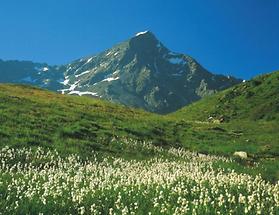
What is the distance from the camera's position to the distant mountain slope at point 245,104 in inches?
3231

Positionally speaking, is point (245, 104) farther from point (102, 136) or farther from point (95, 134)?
point (102, 136)

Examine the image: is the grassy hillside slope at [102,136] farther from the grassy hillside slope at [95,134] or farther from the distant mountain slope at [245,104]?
the distant mountain slope at [245,104]

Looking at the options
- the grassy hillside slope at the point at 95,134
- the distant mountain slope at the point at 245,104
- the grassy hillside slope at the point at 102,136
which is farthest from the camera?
the distant mountain slope at the point at 245,104

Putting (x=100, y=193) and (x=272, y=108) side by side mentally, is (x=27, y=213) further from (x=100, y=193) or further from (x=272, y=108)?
(x=272, y=108)

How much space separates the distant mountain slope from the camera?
269ft

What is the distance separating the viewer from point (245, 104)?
91000mm

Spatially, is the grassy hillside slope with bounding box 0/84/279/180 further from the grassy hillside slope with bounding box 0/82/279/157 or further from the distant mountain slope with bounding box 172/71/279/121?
the distant mountain slope with bounding box 172/71/279/121

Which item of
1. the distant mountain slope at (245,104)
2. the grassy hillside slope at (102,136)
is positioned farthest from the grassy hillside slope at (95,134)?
the distant mountain slope at (245,104)

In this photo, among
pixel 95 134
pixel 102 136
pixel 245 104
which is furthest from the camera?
pixel 245 104

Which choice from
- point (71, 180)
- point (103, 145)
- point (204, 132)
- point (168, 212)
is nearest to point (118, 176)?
point (71, 180)

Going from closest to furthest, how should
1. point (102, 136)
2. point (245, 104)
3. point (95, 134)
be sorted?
1. point (102, 136)
2. point (95, 134)
3. point (245, 104)

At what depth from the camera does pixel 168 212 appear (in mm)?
13320

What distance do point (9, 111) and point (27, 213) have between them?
26.1 meters

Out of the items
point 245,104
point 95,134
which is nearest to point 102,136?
point 95,134
